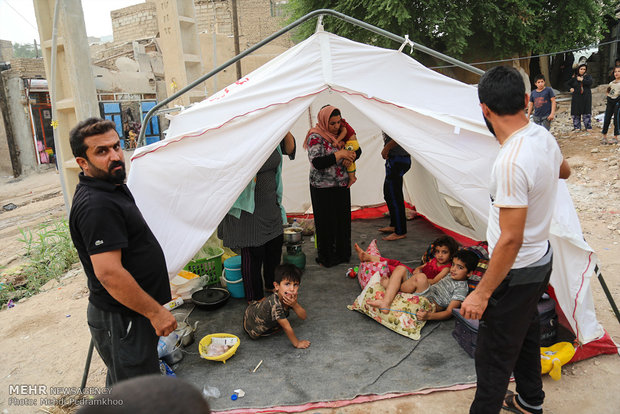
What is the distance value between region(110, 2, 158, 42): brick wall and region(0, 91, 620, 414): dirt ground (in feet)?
45.6

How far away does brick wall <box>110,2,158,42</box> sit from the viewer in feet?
60.8

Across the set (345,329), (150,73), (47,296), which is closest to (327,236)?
(345,329)

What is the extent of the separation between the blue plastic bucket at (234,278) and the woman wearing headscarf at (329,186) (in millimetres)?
987

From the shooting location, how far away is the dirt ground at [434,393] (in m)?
2.38

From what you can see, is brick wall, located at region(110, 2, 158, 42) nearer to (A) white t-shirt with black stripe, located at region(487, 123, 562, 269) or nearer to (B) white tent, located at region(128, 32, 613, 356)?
(B) white tent, located at region(128, 32, 613, 356)

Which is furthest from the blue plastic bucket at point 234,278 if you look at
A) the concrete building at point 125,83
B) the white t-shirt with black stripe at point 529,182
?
the concrete building at point 125,83

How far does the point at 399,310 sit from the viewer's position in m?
3.17

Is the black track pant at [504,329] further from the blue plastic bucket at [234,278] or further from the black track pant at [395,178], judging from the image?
the black track pant at [395,178]

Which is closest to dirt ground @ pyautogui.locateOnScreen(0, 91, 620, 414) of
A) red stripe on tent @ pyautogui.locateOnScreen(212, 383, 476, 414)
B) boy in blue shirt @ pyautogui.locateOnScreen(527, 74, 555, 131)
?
red stripe on tent @ pyautogui.locateOnScreen(212, 383, 476, 414)

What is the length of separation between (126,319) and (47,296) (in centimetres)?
346

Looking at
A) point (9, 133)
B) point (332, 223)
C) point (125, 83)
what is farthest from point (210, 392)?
point (9, 133)

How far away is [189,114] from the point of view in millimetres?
3357

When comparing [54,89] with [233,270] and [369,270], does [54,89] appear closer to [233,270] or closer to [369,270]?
[233,270]

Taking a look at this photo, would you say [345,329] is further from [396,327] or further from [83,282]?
[83,282]
